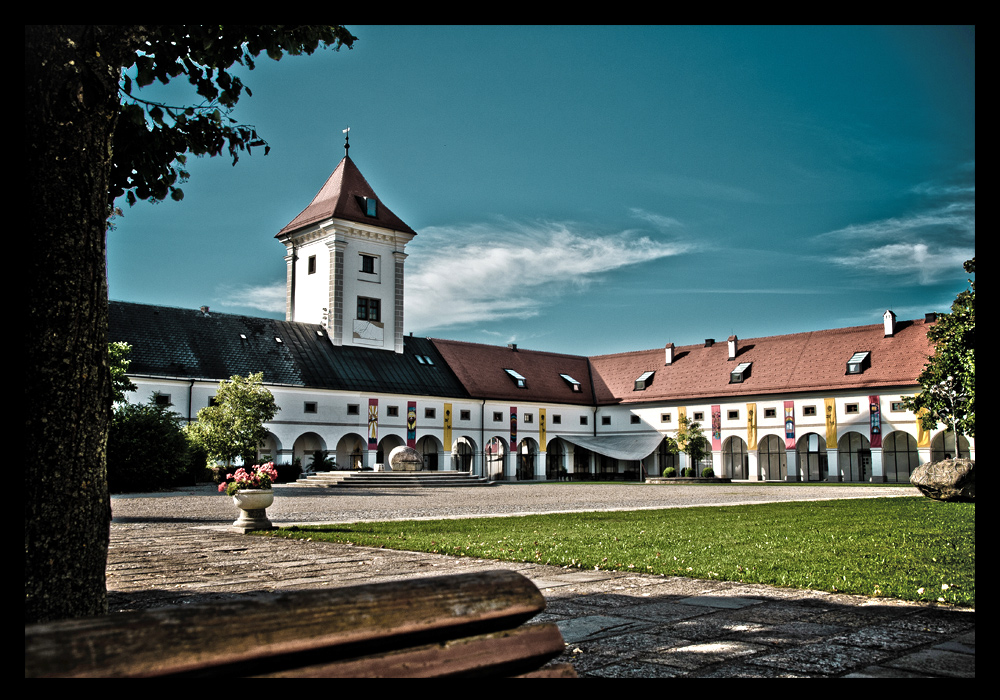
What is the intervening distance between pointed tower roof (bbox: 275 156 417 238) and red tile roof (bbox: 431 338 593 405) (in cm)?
946

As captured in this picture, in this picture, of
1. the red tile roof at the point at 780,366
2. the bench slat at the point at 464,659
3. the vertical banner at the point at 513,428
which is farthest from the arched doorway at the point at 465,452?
the bench slat at the point at 464,659

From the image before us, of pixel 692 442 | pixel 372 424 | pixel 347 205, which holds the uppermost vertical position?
pixel 347 205

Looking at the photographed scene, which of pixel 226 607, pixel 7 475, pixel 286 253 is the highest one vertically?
pixel 286 253

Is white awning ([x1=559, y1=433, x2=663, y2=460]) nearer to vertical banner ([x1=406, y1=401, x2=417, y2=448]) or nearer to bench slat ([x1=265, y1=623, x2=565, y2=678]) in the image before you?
vertical banner ([x1=406, y1=401, x2=417, y2=448])

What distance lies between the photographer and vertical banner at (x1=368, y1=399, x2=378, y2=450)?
49.2 metres

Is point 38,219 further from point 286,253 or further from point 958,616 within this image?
point 286,253

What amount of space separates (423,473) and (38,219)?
36.9 m

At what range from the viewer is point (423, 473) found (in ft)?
131

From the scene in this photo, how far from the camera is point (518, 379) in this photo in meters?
59.6

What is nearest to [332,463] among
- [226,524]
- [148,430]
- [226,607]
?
[148,430]

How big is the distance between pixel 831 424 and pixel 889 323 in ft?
24.3

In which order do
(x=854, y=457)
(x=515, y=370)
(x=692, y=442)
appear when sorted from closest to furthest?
(x=854, y=457)
(x=692, y=442)
(x=515, y=370)

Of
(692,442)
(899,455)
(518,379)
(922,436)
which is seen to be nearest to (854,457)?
(899,455)

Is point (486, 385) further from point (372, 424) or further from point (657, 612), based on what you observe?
point (657, 612)
